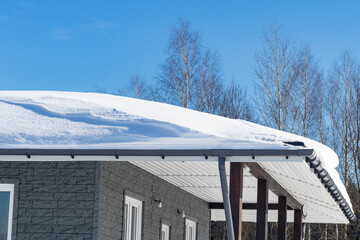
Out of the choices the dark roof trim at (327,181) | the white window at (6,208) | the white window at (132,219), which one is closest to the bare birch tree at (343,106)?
the dark roof trim at (327,181)

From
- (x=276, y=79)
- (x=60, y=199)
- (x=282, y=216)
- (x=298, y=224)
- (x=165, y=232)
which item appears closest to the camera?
(x=60, y=199)

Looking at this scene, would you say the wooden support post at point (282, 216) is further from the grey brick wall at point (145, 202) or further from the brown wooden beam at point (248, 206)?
the grey brick wall at point (145, 202)

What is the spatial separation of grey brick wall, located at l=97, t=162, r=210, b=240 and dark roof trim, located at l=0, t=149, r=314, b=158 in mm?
1825

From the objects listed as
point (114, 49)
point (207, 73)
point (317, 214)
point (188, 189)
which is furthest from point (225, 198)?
point (114, 49)

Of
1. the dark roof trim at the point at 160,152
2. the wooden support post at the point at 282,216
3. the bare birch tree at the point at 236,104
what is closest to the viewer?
the dark roof trim at the point at 160,152

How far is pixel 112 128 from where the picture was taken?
7.71m

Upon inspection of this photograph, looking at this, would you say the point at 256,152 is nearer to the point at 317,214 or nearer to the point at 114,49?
the point at 317,214

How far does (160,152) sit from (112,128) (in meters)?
1.30

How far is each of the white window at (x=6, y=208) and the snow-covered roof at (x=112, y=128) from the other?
0.94m

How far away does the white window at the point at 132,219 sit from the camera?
10.0m

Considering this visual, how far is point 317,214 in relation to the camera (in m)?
16.8

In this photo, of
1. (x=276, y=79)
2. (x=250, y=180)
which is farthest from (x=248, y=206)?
(x=276, y=79)

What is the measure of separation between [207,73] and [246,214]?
12.2 m

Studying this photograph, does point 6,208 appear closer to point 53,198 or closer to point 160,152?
point 53,198
